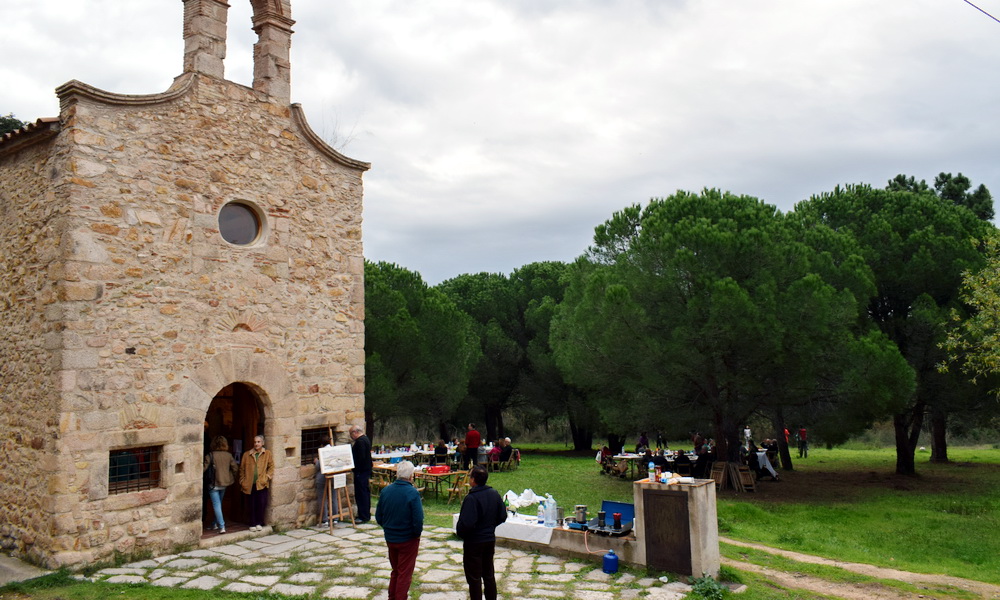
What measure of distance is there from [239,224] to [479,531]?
533 cm

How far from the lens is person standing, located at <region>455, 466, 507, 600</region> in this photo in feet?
17.6

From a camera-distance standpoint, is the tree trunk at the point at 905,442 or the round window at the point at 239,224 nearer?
the round window at the point at 239,224

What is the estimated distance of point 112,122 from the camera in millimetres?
7387

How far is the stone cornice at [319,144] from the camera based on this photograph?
920cm

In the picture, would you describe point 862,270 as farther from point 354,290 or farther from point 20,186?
point 20,186

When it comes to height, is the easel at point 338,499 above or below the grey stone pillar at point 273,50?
below

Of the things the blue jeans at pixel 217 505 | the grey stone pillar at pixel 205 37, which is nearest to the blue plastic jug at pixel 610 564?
the blue jeans at pixel 217 505

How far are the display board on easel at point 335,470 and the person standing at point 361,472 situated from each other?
121 millimetres

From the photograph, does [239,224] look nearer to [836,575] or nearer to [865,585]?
[836,575]

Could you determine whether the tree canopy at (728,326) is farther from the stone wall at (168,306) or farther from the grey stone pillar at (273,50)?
the grey stone pillar at (273,50)

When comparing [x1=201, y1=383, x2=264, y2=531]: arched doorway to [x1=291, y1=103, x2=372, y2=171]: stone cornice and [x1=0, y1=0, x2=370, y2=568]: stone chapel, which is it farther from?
[x1=291, y1=103, x2=372, y2=171]: stone cornice

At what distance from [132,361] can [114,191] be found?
1877 millimetres

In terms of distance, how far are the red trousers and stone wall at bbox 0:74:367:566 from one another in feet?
11.3

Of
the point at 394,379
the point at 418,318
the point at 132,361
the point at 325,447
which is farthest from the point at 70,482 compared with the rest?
the point at 418,318
